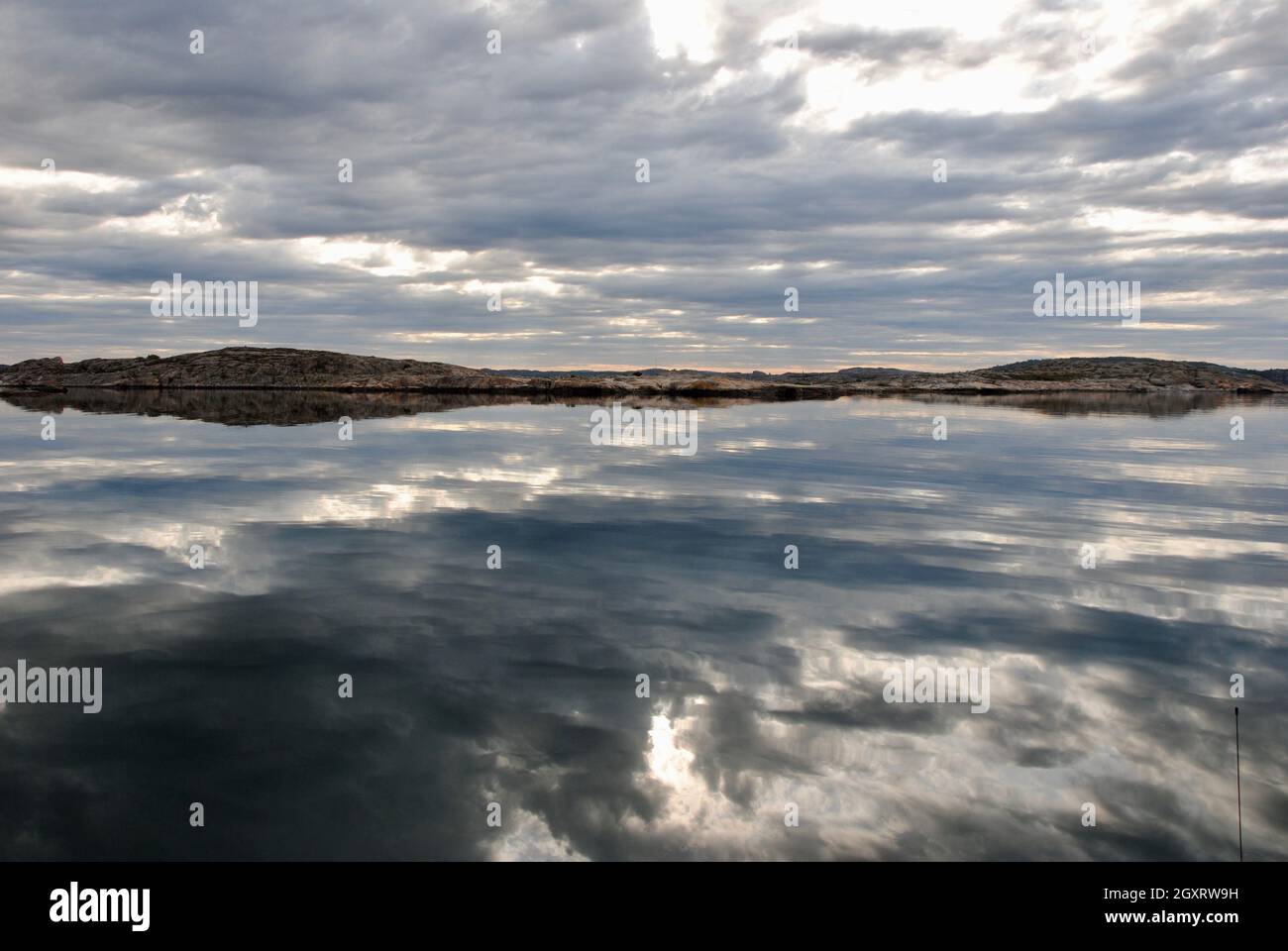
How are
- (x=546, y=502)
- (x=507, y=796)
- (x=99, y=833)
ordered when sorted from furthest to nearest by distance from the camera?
(x=546, y=502) < (x=507, y=796) < (x=99, y=833)

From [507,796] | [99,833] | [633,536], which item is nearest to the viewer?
[99,833]

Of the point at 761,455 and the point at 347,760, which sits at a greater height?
the point at 761,455

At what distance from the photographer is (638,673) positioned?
13047 mm

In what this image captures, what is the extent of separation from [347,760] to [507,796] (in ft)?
7.04

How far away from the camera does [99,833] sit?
338 inches

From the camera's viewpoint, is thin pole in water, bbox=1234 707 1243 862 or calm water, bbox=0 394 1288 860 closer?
thin pole in water, bbox=1234 707 1243 862

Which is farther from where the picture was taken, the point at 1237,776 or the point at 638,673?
the point at 638,673

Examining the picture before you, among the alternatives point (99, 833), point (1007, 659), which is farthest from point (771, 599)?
point (99, 833)

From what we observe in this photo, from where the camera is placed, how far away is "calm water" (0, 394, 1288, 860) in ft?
28.9

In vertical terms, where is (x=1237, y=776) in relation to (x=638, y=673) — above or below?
below

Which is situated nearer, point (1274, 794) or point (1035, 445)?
point (1274, 794)

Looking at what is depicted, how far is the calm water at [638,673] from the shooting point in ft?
28.9

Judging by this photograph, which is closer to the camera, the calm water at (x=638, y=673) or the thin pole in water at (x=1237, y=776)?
the thin pole in water at (x=1237, y=776)

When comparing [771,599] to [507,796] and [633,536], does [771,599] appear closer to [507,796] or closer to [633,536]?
[633,536]
